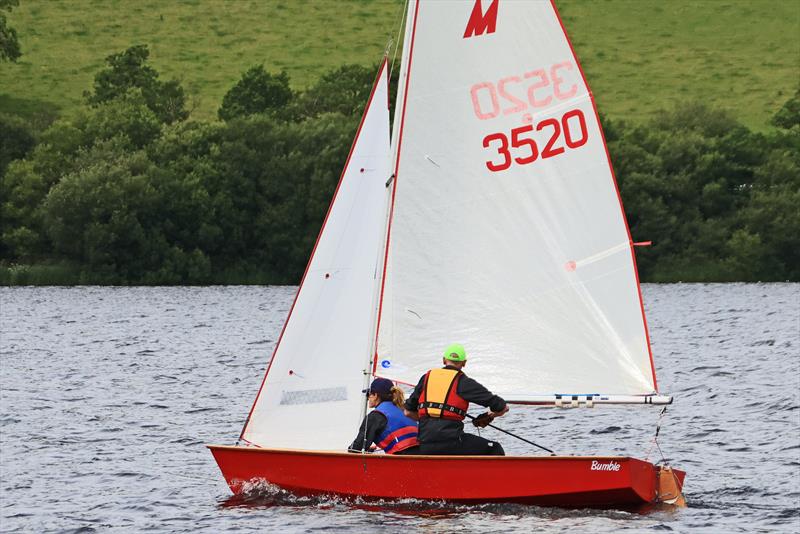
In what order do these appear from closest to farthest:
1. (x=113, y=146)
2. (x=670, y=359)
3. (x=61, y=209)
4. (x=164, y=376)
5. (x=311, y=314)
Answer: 1. (x=311, y=314)
2. (x=164, y=376)
3. (x=670, y=359)
4. (x=61, y=209)
5. (x=113, y=146)

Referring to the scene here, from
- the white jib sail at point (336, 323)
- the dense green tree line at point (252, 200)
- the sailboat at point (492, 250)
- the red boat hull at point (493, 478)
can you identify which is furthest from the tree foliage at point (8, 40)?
the red boat hull at point (493, 478)

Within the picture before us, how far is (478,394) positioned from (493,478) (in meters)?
1.05

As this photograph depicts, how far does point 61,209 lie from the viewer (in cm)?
7638

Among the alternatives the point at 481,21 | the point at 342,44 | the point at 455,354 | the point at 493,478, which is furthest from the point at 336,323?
the point at 342,44

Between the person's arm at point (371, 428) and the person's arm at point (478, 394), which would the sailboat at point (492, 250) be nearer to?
the person's arm at point (371, 428)

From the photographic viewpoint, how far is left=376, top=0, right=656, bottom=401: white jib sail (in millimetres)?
16719

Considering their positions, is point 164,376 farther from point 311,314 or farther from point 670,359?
point 311,314

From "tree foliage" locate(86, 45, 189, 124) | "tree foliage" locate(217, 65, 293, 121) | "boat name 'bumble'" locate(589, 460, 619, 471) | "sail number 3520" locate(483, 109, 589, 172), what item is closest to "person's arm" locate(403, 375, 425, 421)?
"boat name 'bumble'" locate(589, 460, 619, 471)

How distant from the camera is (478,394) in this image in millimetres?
16109

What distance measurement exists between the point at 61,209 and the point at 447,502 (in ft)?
206

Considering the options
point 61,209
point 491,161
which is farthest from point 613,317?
point 61,209

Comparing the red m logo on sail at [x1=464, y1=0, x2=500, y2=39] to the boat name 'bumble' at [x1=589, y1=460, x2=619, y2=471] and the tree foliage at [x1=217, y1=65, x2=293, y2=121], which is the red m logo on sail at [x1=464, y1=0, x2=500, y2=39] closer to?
the boat name 'bumble' at [x1=589, y1=460, x2=619, y2=471]

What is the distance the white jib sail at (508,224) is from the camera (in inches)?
658

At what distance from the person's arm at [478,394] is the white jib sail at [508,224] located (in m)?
0.91
